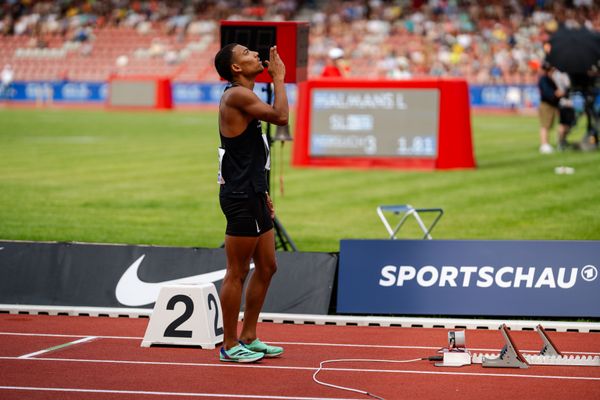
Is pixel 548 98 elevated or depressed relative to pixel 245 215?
elevated

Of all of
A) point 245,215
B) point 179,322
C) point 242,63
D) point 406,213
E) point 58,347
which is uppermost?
point 242,63

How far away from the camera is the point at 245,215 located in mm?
8195

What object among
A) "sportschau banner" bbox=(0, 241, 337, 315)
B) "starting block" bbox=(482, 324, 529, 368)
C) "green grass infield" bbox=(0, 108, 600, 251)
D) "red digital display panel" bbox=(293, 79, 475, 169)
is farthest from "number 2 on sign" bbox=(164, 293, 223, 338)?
"red digital display panel" bbox=(293, 79, 475, 169)

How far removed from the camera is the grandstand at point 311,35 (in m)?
46.9

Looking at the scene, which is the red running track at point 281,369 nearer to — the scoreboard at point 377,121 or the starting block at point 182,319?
the starting block at point 182,319

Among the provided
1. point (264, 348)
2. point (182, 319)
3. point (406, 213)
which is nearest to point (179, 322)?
point (182, 319)

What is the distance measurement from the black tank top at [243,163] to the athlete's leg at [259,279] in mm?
403

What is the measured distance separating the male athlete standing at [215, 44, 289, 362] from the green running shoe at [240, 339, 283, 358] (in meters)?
0.07

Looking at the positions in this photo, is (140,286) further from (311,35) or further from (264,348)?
(311,35)

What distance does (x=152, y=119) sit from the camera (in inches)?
1588

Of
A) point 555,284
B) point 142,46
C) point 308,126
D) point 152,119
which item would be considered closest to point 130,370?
point 555,284

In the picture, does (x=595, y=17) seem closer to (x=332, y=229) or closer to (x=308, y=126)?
(x=308, y=126)

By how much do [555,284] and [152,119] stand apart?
31186mm

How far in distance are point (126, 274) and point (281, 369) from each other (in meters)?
3.08
